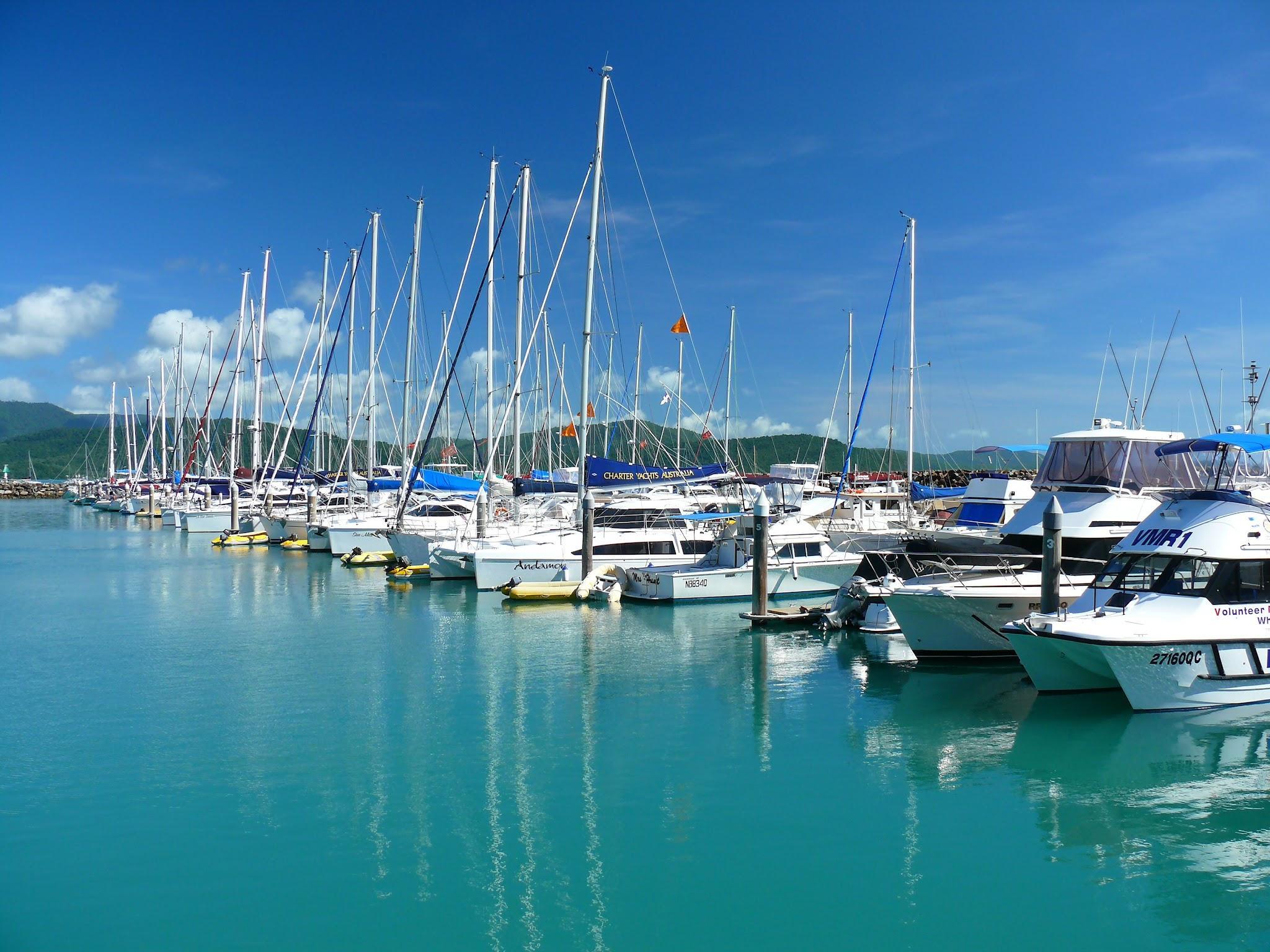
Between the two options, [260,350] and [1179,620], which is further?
[260,350]

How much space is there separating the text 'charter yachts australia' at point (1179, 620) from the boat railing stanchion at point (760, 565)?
29.2 feet

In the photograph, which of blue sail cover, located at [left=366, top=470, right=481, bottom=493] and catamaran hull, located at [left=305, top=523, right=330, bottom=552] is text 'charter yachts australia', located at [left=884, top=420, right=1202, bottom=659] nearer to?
blue sail cover, located at [left=366, top=470, right=481, bottom=493]

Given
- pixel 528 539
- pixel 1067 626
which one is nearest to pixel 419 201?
pixel 528 539

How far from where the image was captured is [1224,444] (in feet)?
67.1

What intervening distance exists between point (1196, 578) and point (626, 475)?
68.5ft

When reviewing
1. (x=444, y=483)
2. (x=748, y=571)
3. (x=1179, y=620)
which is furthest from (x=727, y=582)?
(x=444, y=483)

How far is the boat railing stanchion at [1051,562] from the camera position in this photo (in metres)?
18.9

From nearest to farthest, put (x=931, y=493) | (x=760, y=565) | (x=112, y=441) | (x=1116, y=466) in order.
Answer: (x=1116, y=466), (x=760, y=565), (x=931, y=493), (x=112, y=441)

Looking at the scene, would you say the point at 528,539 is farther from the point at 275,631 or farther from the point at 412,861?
the point at 412,861

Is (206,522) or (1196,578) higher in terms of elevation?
(1196,578)

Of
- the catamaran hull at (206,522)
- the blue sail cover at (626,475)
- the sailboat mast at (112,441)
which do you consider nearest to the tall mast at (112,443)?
the sailboat mast at (112,441)

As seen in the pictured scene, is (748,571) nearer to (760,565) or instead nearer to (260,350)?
(760,565)

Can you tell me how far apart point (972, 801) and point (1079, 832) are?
137cm

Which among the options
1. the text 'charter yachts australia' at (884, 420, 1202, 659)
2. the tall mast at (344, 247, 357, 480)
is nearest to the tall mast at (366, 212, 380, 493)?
the tall mast at (344, 247, 357, 480)
